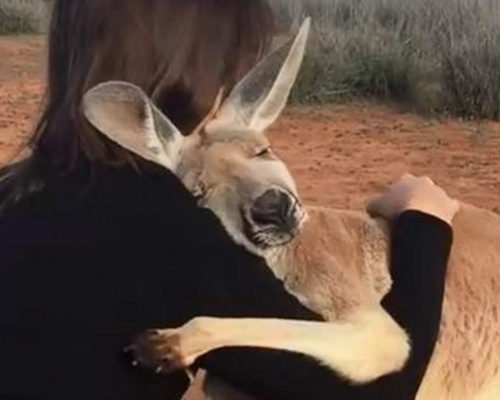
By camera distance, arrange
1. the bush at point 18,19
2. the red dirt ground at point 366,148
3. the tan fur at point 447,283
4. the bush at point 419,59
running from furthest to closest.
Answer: the bush at point 18,19
the bush at point 419,59
the red dirt ground at point 366,148
the tan fur at point 447,283

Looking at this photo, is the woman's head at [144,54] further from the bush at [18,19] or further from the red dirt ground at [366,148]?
the bush at [18,19]

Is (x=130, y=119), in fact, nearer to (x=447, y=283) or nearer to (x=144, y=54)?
(x=144, y=54)

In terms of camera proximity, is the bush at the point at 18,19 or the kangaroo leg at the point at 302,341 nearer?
the kangaroo leg at the point at 302,341

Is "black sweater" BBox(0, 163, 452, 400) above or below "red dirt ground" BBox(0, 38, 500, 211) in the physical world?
above

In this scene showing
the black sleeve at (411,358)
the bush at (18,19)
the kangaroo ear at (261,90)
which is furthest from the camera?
the bush at (18,19)

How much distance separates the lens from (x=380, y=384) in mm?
2430

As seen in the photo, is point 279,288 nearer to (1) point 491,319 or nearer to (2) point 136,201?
(2) point 136,201

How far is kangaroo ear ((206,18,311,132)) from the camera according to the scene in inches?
96.0

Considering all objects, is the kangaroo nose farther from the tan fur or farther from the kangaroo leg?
the tan fur

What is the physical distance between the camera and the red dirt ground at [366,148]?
33.0 feet

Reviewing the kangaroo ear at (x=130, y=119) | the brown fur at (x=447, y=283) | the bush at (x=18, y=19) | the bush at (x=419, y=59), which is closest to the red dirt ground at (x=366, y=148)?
the bush at (x=419, y=59)

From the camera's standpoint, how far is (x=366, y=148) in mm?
12172

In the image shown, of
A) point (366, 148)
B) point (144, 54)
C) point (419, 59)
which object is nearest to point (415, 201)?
point (144, 54)

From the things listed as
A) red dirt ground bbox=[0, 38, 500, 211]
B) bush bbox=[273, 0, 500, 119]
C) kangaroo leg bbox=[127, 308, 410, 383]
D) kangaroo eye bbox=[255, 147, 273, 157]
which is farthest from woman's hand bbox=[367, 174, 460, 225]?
bush bbox=[273, 0, 500, 119]
